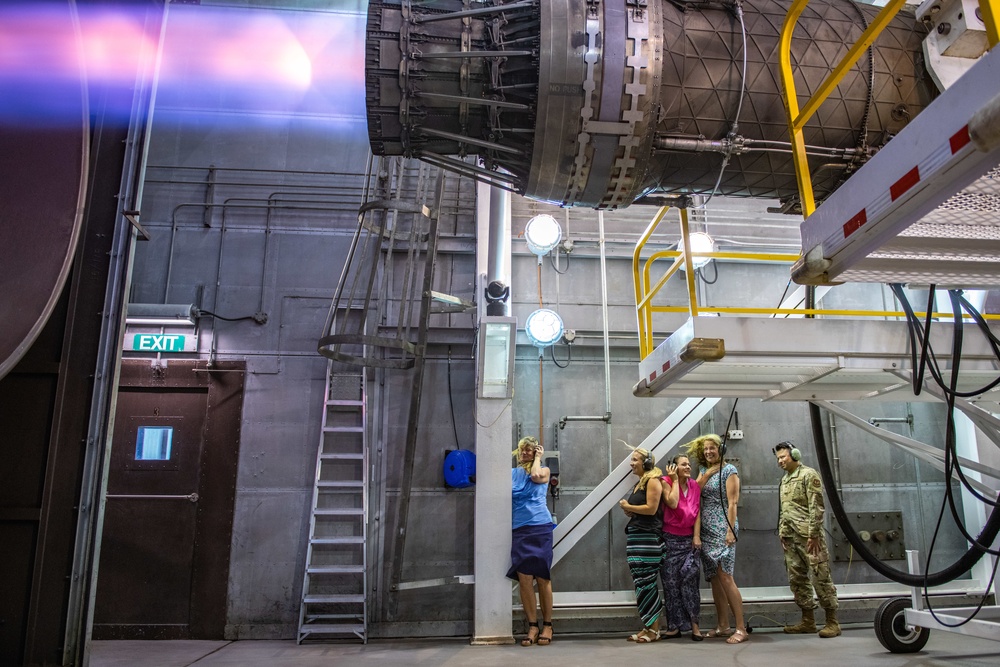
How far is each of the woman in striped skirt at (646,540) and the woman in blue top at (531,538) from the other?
821mm

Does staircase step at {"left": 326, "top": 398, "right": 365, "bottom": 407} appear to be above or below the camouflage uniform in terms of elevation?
above

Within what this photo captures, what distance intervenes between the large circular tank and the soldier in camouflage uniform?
13.0 ft

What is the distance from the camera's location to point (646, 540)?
261 inches

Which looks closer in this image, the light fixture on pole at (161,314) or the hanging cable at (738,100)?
the hanging cable at (738,100)

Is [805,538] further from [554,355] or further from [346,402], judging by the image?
[346,402]

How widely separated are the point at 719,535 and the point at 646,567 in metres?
0.78

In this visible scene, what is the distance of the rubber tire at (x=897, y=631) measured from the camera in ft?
18.3

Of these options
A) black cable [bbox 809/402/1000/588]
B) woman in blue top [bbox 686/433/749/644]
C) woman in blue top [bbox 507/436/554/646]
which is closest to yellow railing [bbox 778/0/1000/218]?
black cable [bbox 809/402/1000/588]

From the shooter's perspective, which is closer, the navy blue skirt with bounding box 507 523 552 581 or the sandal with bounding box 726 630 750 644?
the sandal with bounding box 726 630 750 644

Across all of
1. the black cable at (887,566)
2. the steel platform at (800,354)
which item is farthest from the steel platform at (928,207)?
the black cable at (887,566)

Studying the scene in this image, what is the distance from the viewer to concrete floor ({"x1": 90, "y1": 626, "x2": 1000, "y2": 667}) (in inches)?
208

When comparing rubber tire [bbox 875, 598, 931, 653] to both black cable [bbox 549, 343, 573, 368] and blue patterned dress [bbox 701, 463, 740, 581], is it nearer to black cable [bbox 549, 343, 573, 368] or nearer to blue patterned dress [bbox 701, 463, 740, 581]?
blue patterned dress [bbox 701, 463, 740, 581]

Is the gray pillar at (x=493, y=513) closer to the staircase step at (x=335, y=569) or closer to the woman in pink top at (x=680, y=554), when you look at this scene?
the staircase step at (x=335, y=569)

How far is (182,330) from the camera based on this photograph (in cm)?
773
